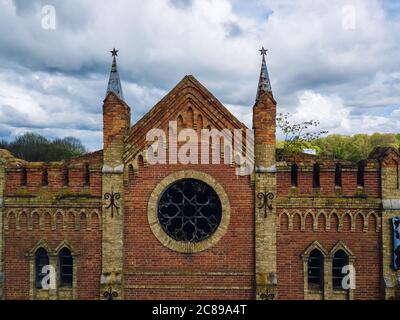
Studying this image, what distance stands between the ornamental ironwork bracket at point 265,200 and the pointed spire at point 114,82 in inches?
210

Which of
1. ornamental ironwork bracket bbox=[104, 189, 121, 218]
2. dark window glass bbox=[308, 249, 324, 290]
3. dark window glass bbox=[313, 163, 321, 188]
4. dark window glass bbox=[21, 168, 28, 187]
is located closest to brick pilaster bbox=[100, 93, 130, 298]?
ornamental ironwork bracket bbox=[104, 189, 121, 218]

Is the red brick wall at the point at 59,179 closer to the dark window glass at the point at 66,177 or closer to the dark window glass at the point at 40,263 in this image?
the dark window glass at the point at 66,177

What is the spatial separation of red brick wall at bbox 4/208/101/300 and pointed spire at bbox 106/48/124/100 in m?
3.71

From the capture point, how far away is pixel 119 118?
42.0ft

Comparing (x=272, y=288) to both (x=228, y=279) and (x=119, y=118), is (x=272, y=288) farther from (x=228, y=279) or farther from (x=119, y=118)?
(x=119, y=118)

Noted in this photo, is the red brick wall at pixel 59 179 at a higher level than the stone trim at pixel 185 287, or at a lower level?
higher

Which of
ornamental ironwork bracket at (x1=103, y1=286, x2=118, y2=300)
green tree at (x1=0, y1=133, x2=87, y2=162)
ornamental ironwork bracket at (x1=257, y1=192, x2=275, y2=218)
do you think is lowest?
ornamental ironwork bracket at (x1=103, y1=286, x2=118, y2=300)

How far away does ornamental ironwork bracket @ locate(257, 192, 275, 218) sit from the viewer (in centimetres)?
1237

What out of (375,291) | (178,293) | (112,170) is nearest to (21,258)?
(112,170)

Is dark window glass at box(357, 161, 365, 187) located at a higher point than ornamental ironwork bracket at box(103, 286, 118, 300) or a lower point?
higher

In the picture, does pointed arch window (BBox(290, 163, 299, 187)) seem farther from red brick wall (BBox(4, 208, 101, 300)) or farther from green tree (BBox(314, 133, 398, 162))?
green tree (BBox(314, 133, 398, 162))

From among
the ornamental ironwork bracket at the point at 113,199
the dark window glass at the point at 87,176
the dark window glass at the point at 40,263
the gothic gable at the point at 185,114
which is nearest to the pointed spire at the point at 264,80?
the gothic gable at the point at 185,114

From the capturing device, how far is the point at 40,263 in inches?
511

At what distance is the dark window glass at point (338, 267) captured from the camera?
12.5 metres
